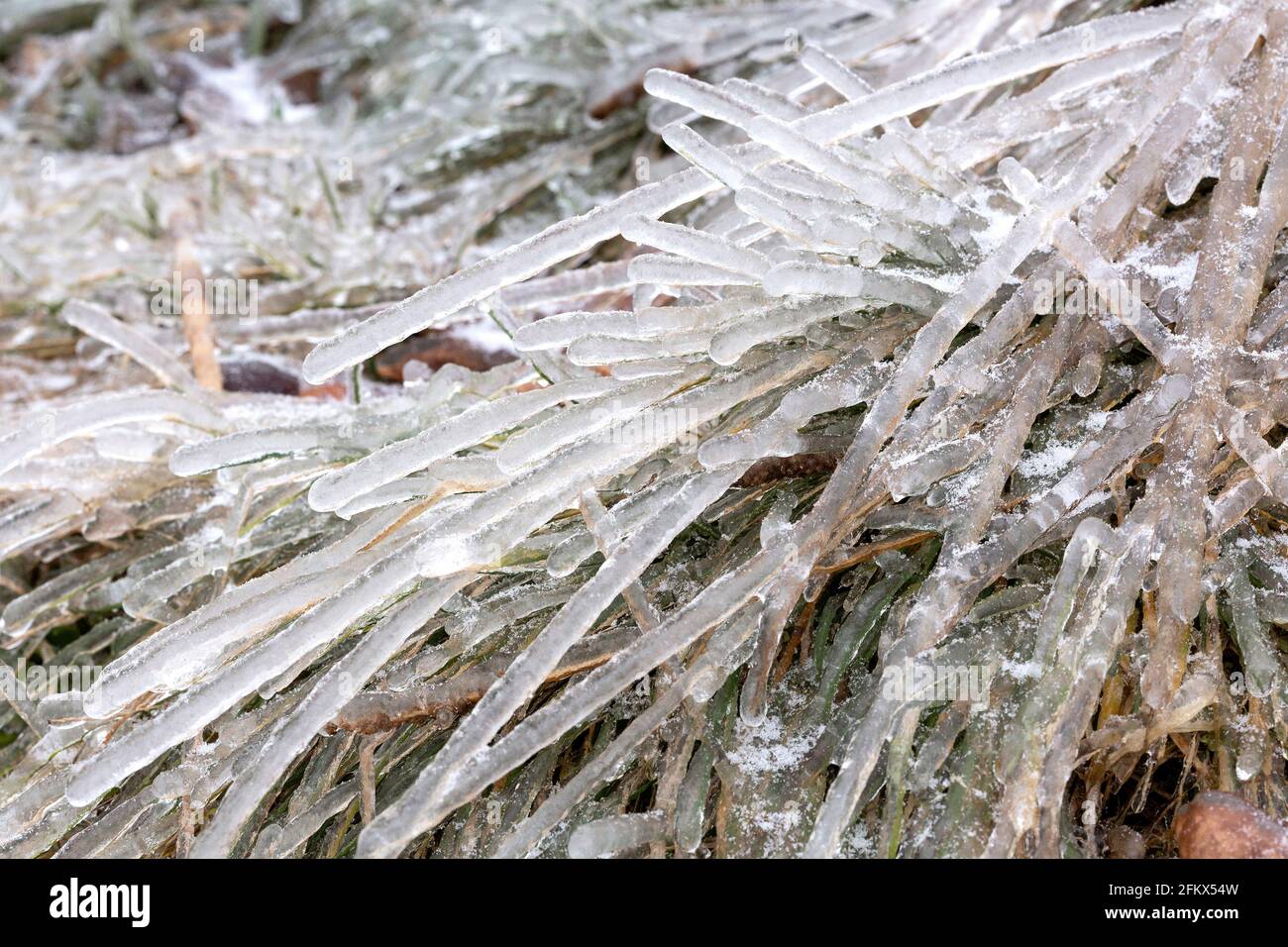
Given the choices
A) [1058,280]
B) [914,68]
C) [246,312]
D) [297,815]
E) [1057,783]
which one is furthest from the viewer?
[246,312]

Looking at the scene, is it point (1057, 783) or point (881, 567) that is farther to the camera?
point (881, 567)

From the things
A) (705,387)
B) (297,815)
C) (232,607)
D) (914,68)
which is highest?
(914,68)

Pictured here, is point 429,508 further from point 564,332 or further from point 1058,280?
point 1058,280

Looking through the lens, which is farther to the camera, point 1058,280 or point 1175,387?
point 1058,280

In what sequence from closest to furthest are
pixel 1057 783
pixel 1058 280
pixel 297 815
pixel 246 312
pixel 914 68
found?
pixel 1057 783
pixel 297 815
pixel 1058 280
pixel 914 68
pixel 246 312

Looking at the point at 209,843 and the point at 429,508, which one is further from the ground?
the point at 429,508

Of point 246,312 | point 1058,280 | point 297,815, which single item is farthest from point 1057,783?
point 246,312

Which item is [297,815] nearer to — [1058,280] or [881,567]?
[881,567]

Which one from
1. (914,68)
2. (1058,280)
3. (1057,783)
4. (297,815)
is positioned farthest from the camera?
(914,68)
